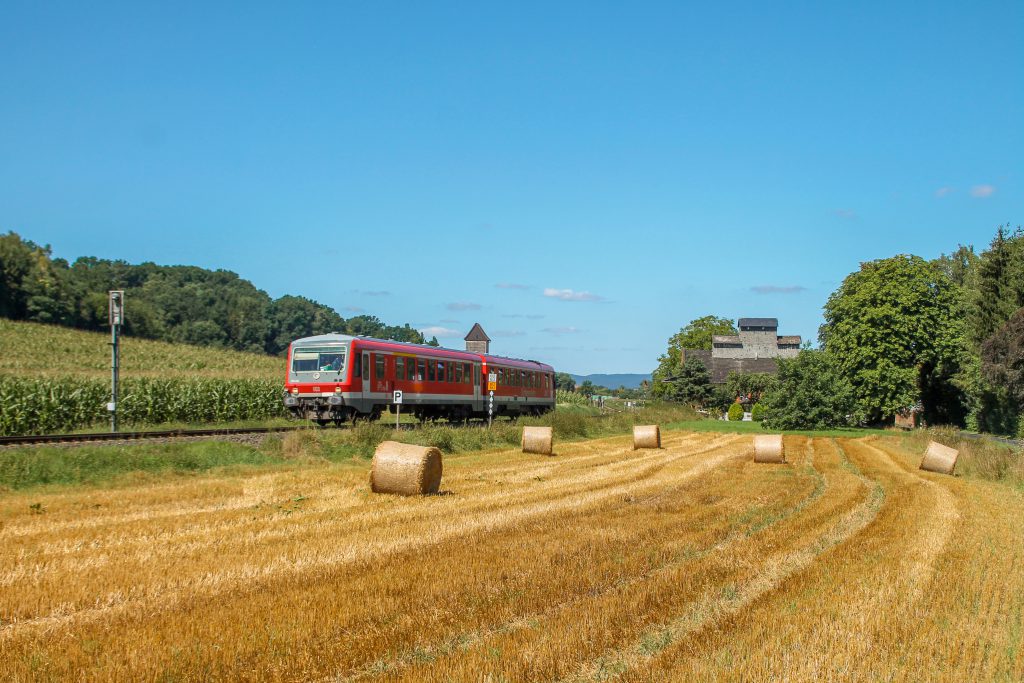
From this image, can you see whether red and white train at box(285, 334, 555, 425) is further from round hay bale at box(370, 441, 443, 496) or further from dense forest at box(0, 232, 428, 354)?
dense forest at box(0, 232, 428, 354)

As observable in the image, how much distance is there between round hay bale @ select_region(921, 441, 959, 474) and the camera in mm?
20969

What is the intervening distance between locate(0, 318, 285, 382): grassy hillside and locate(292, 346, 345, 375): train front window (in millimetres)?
18603

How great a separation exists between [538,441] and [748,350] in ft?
399

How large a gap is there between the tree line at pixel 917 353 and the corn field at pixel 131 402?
29.1 meters

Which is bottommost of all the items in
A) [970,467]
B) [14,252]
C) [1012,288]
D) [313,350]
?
[970,467]

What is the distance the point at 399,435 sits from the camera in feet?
73.2

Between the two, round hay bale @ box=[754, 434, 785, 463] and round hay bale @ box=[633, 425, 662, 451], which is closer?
round hay bale @ box=[754, 434, 785, 463]

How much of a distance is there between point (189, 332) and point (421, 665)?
120940 mm

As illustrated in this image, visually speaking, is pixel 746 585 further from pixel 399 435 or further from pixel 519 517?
pixel 399 435

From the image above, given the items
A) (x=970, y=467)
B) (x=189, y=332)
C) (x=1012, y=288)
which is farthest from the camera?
(x=189, y=332)

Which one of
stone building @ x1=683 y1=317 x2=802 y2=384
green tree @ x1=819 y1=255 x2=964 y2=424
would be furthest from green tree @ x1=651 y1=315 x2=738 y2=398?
green tree @ x1=819 y1=255 x2=964 y2=424

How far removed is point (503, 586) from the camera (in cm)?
775

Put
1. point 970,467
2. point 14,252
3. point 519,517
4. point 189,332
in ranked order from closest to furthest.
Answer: point 519,517
point 970,467
point 14,252
point 189,332

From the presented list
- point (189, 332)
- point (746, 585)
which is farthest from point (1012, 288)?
point (189, 332)
